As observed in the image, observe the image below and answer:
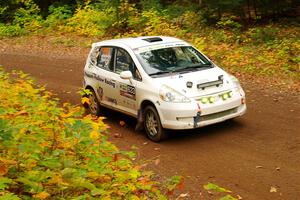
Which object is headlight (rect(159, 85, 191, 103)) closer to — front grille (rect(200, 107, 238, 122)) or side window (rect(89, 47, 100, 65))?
front grille (rect(200, 107, 238, 122))

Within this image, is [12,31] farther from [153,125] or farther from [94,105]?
[153,125]

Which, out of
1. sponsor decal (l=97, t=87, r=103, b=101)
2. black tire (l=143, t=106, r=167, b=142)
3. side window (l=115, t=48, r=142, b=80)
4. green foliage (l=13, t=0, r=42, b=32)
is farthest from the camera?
green foliage (l=13, t=0, r=42, b=32)

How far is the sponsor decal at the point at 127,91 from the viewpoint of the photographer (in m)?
9.73

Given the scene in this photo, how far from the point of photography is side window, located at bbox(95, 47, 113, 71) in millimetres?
10625

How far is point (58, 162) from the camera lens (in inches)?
191

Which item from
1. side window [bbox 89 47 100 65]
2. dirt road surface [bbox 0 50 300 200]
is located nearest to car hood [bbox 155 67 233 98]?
dirt road surface [bbox 0 50 300 200]

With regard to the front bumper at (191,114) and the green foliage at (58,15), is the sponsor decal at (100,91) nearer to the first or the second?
the front bumper at (191,114)

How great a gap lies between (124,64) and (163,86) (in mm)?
1461

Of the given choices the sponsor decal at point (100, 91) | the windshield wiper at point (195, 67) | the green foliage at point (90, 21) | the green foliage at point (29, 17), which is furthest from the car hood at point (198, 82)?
the green foliage at point (29, 17)

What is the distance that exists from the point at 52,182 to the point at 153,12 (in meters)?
17.6

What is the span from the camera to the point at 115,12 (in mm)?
21625

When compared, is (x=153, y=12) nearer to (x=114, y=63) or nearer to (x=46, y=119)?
(x=114, y=63)

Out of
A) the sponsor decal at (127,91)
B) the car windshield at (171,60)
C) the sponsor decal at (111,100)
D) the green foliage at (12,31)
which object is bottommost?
the green foliage at (12,31)

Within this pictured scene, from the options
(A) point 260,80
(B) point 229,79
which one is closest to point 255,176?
(B) point 229,79
